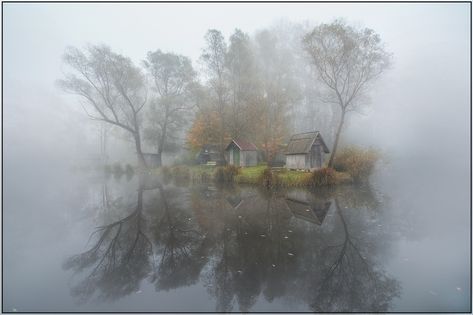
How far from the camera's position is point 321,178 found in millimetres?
19828

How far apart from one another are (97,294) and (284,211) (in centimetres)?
868

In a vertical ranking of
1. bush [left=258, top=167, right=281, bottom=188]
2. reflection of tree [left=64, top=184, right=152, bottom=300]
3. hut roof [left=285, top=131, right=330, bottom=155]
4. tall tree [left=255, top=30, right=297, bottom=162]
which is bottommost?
reflection of tree [left=64, top=184, right=152, bottom=300]

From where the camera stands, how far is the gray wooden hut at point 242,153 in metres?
28.9

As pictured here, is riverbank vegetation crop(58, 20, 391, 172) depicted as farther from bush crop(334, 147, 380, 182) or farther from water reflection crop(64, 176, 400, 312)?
water reflection crop(64, 176, 400, 312)

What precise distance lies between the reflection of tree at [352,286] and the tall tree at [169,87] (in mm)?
31597

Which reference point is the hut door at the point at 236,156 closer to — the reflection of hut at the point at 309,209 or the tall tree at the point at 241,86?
the tall tree at the point at 241,86

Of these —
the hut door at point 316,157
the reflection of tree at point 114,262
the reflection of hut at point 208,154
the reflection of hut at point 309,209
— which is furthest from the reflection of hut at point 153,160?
the reflection of tree at point 114,262

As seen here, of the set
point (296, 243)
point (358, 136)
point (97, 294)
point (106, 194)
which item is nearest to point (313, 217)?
point (296, 243)

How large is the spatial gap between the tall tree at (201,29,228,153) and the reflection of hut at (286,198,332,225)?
1708cm

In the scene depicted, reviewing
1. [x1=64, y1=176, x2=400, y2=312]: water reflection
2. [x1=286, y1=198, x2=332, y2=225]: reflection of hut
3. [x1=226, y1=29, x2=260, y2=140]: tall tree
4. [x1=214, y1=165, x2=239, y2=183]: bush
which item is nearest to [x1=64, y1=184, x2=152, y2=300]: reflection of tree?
[x1=64, y1=176, x2=400, y2=312]: water reflection

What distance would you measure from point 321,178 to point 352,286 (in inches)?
595

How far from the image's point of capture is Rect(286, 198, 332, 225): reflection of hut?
10742mm

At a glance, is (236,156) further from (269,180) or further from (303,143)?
(269,180)

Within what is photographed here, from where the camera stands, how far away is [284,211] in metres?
11.9
